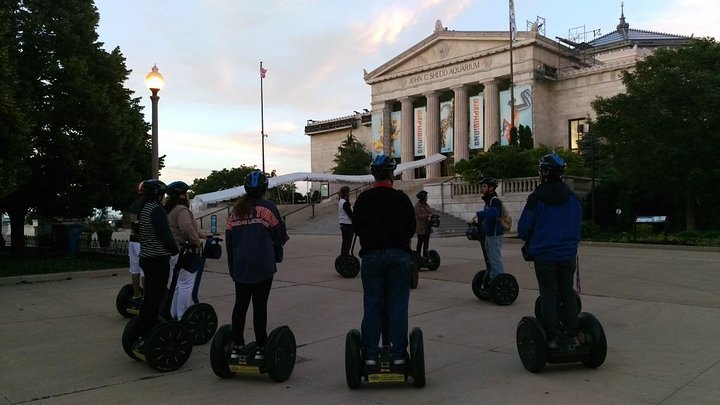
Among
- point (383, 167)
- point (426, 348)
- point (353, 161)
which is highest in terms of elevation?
point (353, 161)

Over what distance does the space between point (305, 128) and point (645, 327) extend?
7563 centimetres

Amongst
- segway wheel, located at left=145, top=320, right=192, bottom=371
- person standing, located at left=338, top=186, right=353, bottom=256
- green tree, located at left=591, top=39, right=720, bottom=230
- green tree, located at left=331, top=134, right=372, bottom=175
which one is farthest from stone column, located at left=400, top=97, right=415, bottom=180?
segway wheel, located at left=145, top=320, right=192, bottom=371

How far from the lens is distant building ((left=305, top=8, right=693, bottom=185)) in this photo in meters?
47.8

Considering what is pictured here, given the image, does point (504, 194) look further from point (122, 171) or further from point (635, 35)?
point (635, 35)

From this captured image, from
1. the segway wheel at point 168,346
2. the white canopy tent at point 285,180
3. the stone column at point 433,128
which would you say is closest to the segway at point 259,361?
the segway wheel at point 168,346

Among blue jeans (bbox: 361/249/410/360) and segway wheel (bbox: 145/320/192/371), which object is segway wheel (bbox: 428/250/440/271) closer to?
segway wheel (bbox: 145/320/192/371)

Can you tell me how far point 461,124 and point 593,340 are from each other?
49.7 meters

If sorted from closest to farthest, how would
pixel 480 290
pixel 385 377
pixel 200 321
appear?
pixel 385 377
pixel 200 321
pixel 480 290

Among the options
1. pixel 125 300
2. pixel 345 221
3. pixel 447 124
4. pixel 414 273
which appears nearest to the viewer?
pixel 125 300

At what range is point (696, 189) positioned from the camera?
2173 cm

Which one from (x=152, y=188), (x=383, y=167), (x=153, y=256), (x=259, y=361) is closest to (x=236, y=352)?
(x=259, y=361)

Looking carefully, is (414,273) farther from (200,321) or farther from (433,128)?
(433,128)

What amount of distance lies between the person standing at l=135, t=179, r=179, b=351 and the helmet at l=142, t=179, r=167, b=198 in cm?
17

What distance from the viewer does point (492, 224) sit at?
7.95 m
